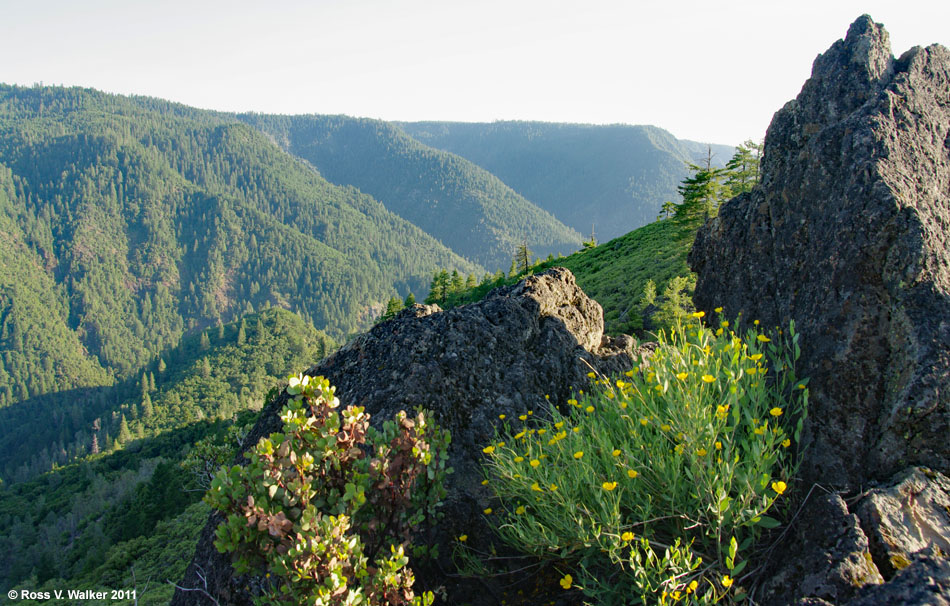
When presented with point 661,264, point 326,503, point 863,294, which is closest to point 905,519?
point 863,294

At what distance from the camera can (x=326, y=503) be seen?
11.9ft

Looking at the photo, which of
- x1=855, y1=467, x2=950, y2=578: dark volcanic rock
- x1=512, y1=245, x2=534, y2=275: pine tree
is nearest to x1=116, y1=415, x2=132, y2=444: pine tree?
x1=512, y1=245, x2=534, y2=275: pine tree

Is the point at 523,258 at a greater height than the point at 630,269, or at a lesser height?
lesser

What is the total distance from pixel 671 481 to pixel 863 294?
81.4 inches

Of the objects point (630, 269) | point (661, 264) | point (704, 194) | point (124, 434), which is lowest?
point (124, 434)

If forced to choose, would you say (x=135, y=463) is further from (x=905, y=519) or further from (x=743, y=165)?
(x=905, y=519)

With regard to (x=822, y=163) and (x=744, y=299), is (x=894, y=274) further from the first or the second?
(x=744, y=299)

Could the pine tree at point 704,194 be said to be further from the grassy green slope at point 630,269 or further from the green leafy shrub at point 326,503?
the green leafy shrub at point 326,503

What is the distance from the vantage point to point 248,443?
619 cm

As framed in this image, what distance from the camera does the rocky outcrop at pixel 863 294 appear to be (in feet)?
9.34

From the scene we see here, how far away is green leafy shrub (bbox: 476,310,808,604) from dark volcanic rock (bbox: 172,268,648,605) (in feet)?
3.45

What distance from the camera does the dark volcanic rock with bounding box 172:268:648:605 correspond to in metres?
4.97

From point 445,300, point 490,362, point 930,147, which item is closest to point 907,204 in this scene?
point 930,147

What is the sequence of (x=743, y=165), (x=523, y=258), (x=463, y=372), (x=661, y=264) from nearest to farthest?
(x=463, y=372)
(x=743, y=165)
(x=661, y=264)
(x=523, y=258)
